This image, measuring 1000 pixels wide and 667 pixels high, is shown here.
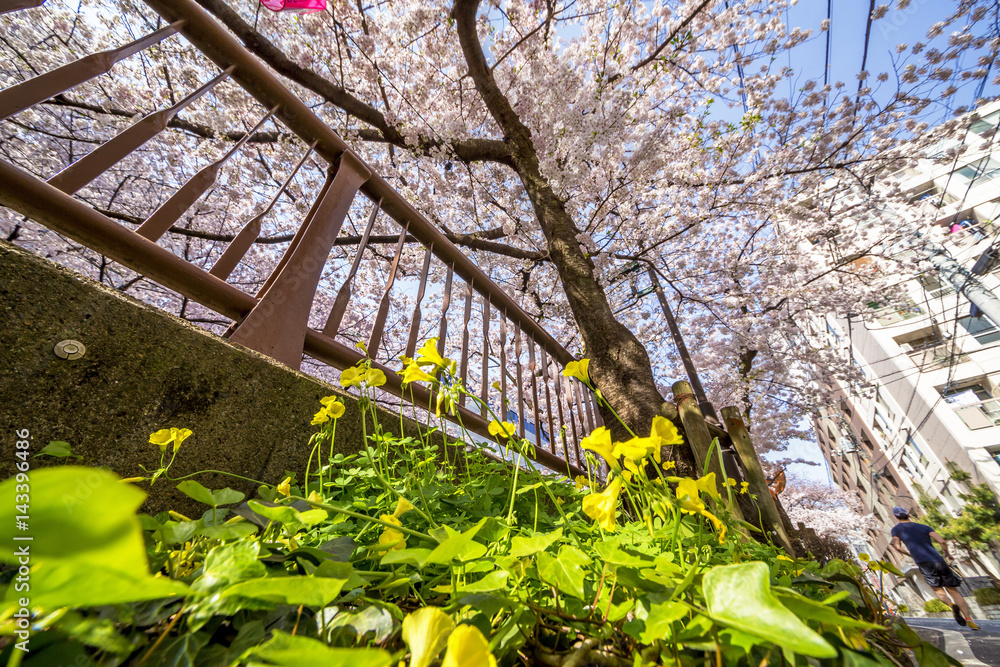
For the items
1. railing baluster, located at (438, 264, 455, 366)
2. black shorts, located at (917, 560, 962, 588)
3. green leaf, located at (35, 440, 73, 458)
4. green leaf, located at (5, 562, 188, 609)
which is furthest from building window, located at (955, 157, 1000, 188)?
green leaf, located at (35, 440, 73, 458)

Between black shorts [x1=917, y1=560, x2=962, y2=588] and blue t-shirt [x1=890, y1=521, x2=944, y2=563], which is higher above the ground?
blue t-shirt [x1=890, y1=521, x2=944, y2=563]

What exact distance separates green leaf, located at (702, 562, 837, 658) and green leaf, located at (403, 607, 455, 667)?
0.67ft

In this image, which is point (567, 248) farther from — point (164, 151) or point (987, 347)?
point (987, 347)

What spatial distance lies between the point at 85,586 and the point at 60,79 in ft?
4.93

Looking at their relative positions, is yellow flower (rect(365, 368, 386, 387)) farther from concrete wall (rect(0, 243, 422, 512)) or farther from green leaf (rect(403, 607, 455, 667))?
green leaf (rect(403, 607, 455, 667))

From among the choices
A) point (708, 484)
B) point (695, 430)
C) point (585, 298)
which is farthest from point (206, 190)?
point (695, 430)

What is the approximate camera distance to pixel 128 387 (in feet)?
2.59

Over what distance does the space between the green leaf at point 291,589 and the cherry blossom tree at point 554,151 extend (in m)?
2.49

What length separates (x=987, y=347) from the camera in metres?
14.7

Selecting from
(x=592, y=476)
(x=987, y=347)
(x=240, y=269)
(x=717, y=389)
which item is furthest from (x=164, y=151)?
(x=987, y=347)

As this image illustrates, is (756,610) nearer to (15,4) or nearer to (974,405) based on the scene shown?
(15,4)

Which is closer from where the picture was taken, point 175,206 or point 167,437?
point 167,437

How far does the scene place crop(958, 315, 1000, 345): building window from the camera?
14523mm

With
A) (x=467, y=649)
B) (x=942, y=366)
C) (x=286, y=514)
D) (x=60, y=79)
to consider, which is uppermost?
(x=942, y=366)
